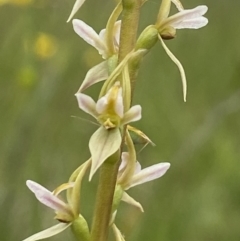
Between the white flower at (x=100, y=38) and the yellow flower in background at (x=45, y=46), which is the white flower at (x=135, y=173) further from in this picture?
the yellow flower in background at (x=45, y=46)

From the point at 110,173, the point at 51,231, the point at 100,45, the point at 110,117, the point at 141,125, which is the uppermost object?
the point at 100,45

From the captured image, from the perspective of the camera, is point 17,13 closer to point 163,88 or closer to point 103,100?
point 163,88

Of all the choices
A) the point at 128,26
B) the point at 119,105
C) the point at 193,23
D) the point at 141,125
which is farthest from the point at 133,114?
the point at 141,125

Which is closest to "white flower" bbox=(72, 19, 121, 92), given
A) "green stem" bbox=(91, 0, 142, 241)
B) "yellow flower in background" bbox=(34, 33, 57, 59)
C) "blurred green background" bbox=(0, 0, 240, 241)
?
"green stem" bbox=(91, 0, 142, 241)

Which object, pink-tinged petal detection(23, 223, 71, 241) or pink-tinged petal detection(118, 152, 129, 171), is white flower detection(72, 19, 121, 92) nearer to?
pink-tinged petal detection(118, 152, 129, 171)

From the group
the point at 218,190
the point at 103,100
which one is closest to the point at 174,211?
the point at 218,190

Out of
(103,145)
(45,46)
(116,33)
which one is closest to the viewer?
(103,145)

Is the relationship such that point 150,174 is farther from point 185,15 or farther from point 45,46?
point 45,46
